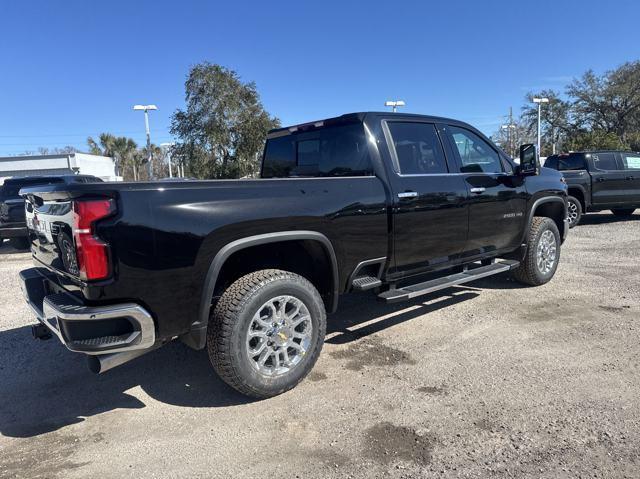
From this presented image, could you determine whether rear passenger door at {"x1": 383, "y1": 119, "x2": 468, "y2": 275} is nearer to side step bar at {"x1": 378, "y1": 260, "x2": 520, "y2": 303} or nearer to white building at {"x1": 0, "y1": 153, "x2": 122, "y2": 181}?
side step bar at {"x1": 378, "y1": 260, "x2": 520, "y2": 303}

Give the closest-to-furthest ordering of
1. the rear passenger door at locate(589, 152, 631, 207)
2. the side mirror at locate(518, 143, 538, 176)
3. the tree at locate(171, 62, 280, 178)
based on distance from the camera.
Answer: the side mirror at locate(518, 143, 538, 176), the rear passenger door at locate(589, 152, 631, 207), the tree at locate(171, 62, 280, 178)

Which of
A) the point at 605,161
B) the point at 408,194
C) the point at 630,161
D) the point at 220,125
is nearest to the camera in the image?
the point at 408,194

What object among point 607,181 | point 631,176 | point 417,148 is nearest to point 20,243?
point 417,148

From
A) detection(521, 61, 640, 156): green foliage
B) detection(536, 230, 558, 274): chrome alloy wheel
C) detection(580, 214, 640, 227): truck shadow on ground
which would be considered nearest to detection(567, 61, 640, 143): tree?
detection(521, 61, 640, 156): green foliage

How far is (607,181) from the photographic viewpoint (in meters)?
11.9

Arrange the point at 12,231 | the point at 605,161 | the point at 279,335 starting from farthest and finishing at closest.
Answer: the point at 605,161 → the point at 12,231 → the point at 279,335

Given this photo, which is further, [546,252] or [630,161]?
[630,161]

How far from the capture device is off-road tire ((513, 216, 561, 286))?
18.9ft

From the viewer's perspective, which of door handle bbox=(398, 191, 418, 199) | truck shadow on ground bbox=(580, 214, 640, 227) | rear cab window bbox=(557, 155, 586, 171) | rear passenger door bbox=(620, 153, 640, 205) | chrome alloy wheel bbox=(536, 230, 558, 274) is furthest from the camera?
truck shadow on ground bbox=(580, 214, 640, 227)

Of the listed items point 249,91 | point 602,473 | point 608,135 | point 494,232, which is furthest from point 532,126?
point 602,473

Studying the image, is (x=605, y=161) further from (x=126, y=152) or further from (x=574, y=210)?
(x=126, y=152)

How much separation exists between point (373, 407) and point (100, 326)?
1.82 metres

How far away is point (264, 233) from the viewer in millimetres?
3266

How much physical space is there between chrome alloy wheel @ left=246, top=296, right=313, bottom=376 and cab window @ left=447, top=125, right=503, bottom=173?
2.45 m
